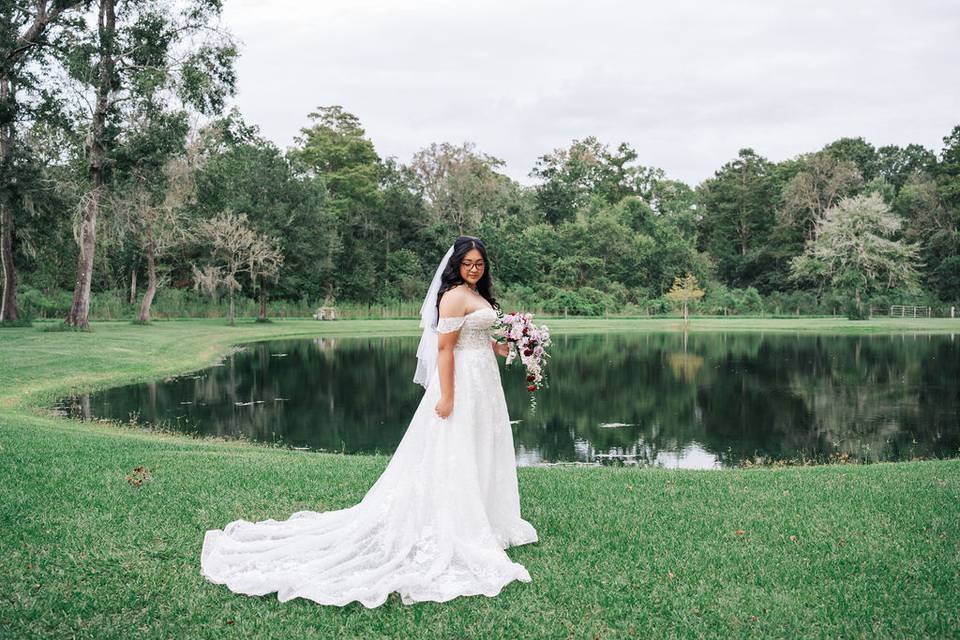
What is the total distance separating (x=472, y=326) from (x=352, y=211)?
53895mm

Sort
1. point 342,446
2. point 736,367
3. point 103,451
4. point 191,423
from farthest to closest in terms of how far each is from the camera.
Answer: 1. point 736,367
2. point 191,423
3. point 342,446
4. point 103,451

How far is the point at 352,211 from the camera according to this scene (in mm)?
57562

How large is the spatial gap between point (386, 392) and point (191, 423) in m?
5.72

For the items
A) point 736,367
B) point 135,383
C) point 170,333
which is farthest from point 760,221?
point 135,383

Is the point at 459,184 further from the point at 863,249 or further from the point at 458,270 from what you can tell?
the point at 458,270

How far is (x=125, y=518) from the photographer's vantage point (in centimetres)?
591

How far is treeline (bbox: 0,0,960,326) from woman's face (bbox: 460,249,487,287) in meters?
24.0

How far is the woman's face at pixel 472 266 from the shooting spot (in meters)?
5.26

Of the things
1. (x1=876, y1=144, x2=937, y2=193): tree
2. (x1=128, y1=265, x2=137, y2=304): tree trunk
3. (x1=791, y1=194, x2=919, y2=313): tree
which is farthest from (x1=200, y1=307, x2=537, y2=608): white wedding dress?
(x1=876, y1=144, x2=937, y2=193): tree

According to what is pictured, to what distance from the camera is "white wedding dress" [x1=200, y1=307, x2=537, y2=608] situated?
455cm

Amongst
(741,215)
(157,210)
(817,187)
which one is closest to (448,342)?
(157,210)

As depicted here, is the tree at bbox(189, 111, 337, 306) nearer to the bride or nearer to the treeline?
the treeline

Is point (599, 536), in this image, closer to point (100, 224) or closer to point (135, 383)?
point (135, 383)

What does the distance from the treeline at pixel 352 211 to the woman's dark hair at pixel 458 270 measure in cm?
2394
